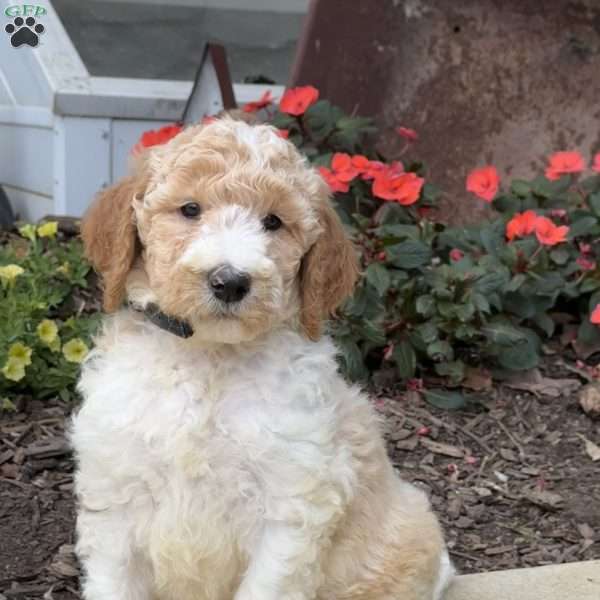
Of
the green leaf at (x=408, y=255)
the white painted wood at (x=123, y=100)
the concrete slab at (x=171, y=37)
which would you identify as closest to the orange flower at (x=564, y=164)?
the green leaf at (x=408, y=255)

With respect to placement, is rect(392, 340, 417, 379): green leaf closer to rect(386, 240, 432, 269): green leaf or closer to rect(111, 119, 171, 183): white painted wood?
rect(386, 240, 432, 269): green leaf

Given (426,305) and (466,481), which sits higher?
(426,305)

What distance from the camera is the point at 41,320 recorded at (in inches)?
214

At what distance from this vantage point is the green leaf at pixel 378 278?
5414 mm

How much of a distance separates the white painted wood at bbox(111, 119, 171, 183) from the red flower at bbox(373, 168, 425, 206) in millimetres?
2188

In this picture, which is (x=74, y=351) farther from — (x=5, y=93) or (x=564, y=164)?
(x=5, y=93)

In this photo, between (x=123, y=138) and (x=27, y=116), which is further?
(x=27, y=116)

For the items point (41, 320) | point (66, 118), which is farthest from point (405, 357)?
point (66, 118)

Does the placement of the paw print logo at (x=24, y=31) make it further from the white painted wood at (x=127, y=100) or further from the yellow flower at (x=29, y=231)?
the yellow flower at (x=29, y=231)

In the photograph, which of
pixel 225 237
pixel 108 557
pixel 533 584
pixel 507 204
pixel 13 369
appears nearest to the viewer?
pixel 225 237

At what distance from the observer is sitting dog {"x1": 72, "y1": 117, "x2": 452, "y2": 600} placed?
3.26 metres

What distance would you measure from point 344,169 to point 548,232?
45.9 inches

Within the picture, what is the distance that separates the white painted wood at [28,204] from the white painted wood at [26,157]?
40 mm

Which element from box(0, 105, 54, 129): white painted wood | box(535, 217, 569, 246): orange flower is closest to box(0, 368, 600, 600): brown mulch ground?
box(535, 217, 569, 246): orange flower
